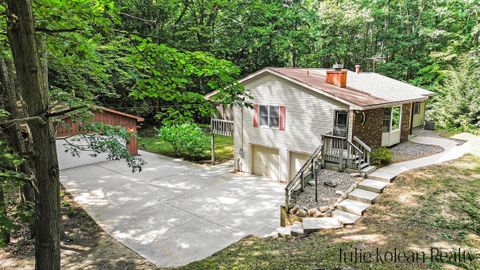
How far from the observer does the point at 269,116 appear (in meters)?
14.3

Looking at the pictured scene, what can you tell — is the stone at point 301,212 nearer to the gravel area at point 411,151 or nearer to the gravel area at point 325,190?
the gravel area at point 325,190

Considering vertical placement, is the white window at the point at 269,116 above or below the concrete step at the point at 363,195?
above

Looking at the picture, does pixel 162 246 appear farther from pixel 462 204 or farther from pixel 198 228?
pixel 462 204

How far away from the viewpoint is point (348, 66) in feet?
108

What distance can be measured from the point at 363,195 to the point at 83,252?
27.0 feet

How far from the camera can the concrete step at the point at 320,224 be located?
25.0 feet

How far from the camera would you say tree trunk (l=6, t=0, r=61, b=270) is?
300 centimetres

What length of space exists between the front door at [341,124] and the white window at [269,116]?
2756 millimetres

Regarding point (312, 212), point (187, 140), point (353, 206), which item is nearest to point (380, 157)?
point (353, 206)

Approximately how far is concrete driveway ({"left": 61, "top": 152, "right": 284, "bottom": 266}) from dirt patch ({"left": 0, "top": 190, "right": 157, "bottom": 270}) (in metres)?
0.30

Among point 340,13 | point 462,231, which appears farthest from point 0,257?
point 340,13

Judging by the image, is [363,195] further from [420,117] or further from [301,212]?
[420,117]

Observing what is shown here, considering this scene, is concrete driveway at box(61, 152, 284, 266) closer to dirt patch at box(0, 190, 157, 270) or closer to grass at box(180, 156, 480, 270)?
dirt patch at box(0, 190, 157, 270)

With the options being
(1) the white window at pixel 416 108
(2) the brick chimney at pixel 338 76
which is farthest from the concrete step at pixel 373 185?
(1) the white window at pixel 416 108
